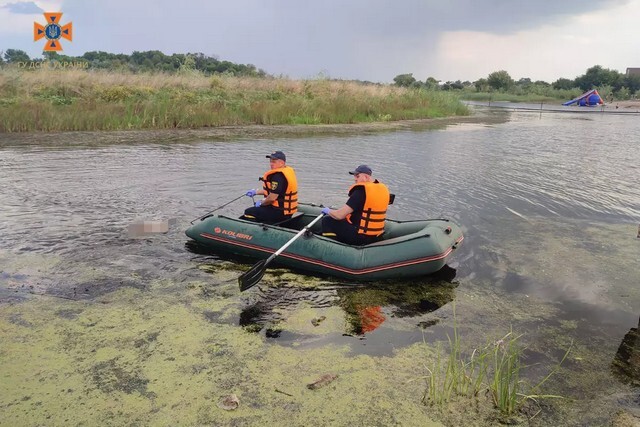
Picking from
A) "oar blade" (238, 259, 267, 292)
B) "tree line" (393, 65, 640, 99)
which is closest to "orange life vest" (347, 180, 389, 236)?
"oar blade" (238, 259, 267, 292)

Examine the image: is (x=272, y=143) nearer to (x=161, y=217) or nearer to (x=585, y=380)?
(x=161, y=217)

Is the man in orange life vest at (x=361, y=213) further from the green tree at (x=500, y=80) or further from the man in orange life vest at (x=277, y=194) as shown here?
the green tree at (x=500, y=80)

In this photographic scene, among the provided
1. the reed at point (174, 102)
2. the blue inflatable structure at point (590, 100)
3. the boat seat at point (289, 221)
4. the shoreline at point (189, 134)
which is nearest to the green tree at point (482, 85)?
the blue inflatable structure at point (590, 100)

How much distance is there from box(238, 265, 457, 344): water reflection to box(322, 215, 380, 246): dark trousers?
0.57 meters

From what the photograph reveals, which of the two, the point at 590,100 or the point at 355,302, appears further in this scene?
the point at 590,100

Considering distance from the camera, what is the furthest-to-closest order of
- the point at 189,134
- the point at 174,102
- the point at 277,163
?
1. the point at 174,102
2. the point at 189,134
3. the point at 277,163

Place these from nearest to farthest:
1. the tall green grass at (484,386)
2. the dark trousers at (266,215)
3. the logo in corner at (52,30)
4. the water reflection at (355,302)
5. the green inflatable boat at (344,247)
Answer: the tall green grass at (484,386) → the water reflection at (355,302) → the green inflatable boat at (344,247) → the dark trousers at (266,215) → the logo in corner at (52,30)

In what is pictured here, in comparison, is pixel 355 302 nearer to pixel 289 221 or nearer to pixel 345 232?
pixel 345 232

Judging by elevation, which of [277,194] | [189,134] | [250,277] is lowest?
[250,277]

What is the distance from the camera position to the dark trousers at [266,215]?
6328mm

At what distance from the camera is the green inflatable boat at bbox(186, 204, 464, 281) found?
5.29m

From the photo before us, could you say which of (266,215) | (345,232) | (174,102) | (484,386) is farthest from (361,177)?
(174,102)

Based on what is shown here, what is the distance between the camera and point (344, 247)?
17.9 ft

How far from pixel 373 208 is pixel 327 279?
3.08 feet
